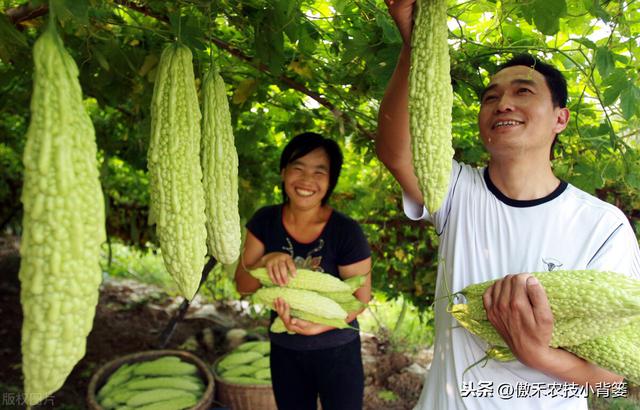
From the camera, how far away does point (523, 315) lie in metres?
1.54

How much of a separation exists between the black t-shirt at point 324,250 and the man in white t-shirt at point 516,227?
804 millimetres

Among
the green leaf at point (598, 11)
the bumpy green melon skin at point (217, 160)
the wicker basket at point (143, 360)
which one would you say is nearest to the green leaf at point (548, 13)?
the green leaf at point (598, 11)

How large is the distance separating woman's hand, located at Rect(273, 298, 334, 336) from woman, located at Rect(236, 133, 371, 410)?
0.06m

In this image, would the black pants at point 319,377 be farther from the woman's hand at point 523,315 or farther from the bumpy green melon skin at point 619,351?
the bumpy green melon skin at point 619,351

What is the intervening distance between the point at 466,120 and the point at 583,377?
7.06ft

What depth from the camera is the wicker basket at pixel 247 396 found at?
3.94m

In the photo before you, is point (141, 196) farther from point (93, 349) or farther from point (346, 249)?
point (346, 249)

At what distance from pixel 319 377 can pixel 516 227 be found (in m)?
1.72

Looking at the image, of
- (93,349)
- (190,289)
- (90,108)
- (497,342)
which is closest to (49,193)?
(190,289)

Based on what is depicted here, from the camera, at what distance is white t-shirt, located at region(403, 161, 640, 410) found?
74.2 inches

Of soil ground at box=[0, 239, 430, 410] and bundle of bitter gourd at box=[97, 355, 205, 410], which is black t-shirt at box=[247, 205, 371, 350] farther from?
soil ground at box=[0, 239, 430, 410]

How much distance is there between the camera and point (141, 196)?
5961mm

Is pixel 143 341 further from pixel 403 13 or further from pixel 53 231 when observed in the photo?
pixel 403 13

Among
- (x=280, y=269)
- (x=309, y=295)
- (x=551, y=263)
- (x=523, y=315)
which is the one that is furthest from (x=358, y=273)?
(x=523, y=315)
